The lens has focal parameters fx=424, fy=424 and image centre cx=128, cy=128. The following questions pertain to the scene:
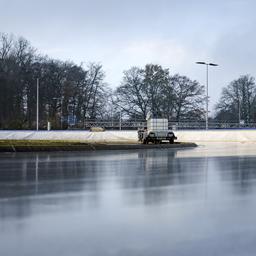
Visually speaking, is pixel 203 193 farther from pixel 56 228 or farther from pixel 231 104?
pixel 231 104

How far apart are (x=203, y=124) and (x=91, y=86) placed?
26785 millimetres

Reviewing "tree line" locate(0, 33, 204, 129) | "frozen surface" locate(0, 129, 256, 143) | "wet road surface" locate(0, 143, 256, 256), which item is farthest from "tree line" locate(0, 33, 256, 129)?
"wet road surface" locate(0, 143, 256, 256)

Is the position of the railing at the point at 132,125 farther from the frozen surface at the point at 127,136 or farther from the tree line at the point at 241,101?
the tree line at the point at 241,101

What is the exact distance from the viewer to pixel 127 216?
7.12m

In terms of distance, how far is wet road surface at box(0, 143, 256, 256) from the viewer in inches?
210

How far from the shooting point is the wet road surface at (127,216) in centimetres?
534

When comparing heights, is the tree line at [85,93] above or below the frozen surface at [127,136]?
above

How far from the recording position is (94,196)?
916cm

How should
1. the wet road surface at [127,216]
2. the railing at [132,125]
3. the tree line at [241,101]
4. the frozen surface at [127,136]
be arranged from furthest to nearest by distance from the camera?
the tree line at [241,101] < the railing at [132,125] < the frozen surface at [127,136] < the wet road surface at [127,216]

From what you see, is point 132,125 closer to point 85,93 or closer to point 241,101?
point 85,93

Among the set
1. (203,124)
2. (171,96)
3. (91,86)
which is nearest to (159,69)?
(171,96)

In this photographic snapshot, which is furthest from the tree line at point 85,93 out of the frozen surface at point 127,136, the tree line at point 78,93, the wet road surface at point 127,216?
the wet road surface at point 127,216

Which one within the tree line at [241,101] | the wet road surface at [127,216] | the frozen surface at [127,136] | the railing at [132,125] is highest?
the tree line at [241,101]

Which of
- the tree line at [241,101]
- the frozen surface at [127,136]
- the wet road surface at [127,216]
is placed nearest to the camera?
the wet road surface at [127,216]
